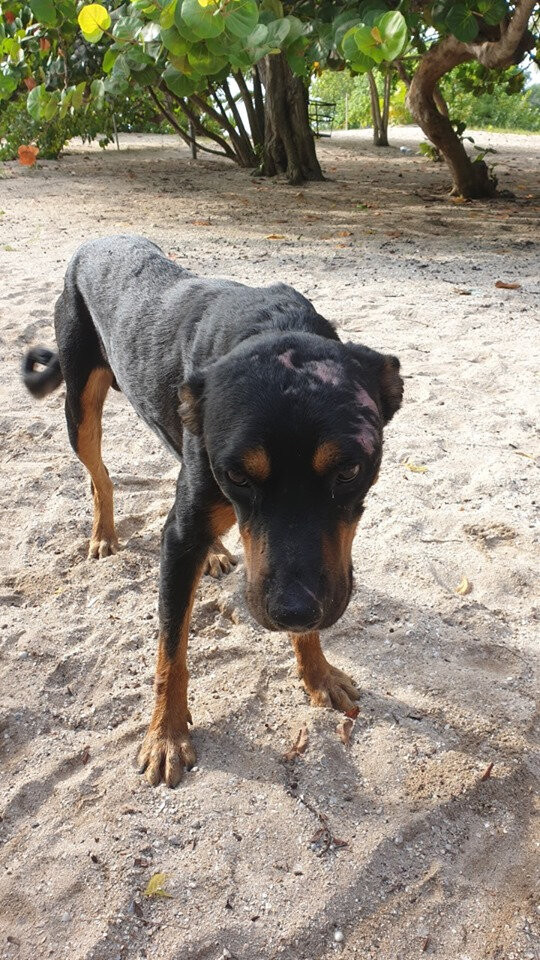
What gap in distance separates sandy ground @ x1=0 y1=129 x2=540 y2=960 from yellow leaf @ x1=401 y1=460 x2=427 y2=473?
0.8 inches

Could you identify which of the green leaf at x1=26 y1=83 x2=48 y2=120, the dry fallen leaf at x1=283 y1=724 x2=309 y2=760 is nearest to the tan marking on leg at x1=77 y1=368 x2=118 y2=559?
the dry fallen leaf at x1=283 y1=724 x2=309 y2=760

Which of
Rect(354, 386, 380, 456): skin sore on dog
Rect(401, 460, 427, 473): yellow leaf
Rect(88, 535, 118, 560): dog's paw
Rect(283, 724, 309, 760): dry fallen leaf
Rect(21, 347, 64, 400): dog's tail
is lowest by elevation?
Rect(283, 724, 309, 760): dry fallen leaf

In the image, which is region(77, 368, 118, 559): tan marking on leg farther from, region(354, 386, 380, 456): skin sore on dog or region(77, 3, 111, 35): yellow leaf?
region(354, 386, 380, 456): skin sore on dog

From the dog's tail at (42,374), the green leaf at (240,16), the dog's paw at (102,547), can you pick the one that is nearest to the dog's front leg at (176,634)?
the dog's paw at (102,547)

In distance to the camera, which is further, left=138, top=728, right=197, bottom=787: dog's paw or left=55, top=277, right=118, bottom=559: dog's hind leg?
left=55, top=277, right=118, bottom=559: dog's hind leg

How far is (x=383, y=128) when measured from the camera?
19688mm

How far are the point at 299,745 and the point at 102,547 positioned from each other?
5.43 ft

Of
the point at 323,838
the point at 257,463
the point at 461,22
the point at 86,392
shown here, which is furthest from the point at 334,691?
the point at 461,22

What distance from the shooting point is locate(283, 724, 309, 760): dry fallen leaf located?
2836 mm

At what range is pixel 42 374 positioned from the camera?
172 inches

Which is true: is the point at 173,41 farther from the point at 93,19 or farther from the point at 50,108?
the point at 50,108

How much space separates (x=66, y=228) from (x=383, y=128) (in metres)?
12.4

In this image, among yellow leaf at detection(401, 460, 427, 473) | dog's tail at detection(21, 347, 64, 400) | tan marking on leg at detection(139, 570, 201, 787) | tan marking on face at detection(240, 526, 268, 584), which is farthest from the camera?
yellow leaf at detection(401, 460, 427, 473)

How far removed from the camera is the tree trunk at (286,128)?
12766mm
